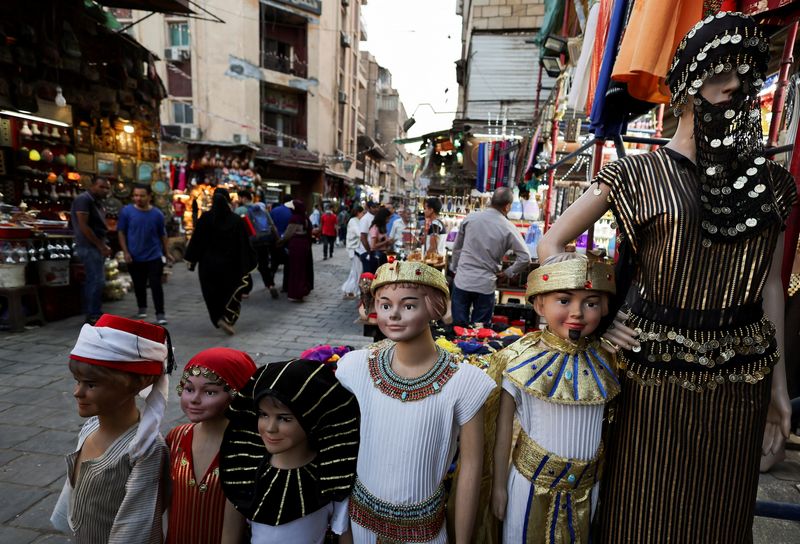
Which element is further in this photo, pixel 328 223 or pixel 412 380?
pixel 328 223

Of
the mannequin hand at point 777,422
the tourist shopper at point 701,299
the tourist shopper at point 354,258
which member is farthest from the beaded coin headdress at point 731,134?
the tourist shopper at point 354,258

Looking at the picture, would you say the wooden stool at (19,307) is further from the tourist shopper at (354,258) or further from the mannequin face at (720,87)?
the mannequin face at (720,87)

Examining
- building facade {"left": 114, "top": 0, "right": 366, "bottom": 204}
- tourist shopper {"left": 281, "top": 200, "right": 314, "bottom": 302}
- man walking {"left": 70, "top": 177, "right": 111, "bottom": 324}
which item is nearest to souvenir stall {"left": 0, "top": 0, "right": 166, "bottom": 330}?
man walking {"left": 70, "top": 177, "right": 111, "bottom": 324}

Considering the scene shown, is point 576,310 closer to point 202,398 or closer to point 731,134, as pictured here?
point 731,134

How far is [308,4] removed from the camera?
880 inches

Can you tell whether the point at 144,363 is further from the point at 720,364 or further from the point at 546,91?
the point at 546,91

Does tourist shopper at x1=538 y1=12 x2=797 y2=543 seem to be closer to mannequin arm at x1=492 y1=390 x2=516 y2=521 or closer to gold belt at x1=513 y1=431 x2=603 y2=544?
gold belt at x1=513 y1=431 x2=603 y2=544

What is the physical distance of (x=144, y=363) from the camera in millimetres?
1603

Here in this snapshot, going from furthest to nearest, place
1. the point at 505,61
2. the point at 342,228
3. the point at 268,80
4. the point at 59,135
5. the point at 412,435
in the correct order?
1. the point at 268,80
2. the point at 342,228
3. the point at 505,61
4. the point at 59,135
5. the point at 412,435

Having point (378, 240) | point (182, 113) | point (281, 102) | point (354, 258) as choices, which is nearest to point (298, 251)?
point (354, 258)

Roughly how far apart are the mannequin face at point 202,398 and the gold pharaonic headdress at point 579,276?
1.33 m

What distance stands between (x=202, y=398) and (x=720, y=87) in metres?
2.10

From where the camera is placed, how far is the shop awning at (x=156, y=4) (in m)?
7.12

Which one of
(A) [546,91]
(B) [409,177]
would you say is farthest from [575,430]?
(B) [409,177]
